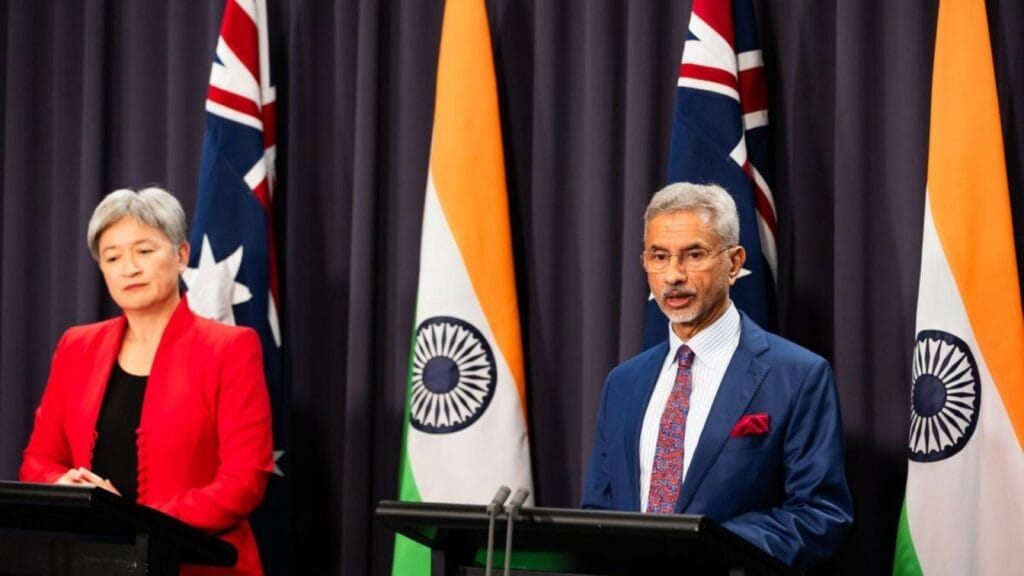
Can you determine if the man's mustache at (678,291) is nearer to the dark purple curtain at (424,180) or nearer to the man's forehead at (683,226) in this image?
the man's forehead at (683,226)

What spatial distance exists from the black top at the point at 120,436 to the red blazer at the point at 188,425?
0.02 metres

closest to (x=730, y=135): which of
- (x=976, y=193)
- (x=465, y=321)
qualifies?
(x=976, y=193)

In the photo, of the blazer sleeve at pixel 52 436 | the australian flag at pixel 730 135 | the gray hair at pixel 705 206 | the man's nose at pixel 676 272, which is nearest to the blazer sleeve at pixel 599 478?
the man's nose at pixel 676 272

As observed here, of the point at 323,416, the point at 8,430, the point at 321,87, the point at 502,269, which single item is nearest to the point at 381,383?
the point at 323,416

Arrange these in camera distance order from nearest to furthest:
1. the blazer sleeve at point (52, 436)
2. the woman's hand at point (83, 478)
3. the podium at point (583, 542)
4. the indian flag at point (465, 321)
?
1. the podium at point (583, 542)
2. the woman's hand at point (83, 478)
3. the blazer sleeve at point (52, 436)
4. the indian flag at point (465, 321)

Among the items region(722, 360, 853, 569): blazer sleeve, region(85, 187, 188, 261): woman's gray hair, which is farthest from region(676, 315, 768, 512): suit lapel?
region(85, 187, 188, 261): woman's gray hair

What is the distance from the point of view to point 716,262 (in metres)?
3.42

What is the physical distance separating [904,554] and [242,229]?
2150 millimetres

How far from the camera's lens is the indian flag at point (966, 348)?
369 centimetres

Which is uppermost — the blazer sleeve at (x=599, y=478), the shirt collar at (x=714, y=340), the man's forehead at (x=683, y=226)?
the man's forehead at (x=683, y=226)

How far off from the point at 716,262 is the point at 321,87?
6.30 feet

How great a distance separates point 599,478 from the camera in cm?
348

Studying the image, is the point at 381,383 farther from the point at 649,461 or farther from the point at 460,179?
the point at 649,461

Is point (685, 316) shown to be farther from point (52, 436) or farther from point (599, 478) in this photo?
point (52, 436)
